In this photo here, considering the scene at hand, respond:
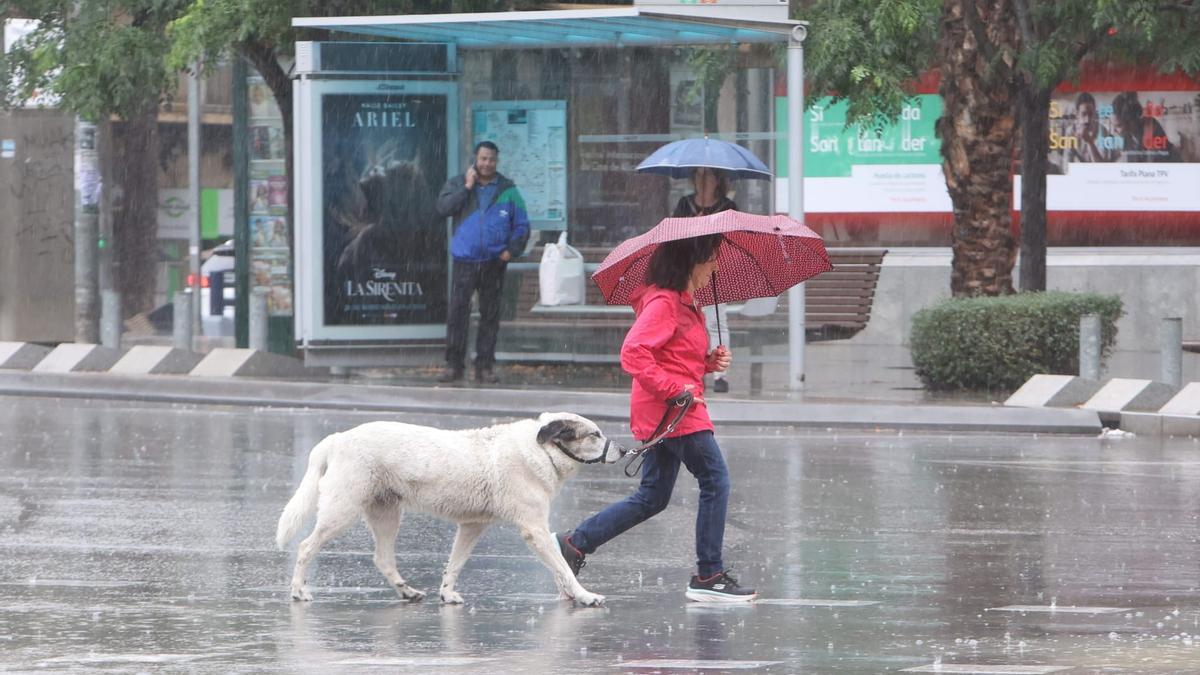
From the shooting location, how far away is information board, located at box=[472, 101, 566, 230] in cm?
1989

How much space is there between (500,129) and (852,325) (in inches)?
173

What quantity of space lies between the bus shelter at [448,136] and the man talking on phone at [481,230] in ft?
3.55

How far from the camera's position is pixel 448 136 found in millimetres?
19578

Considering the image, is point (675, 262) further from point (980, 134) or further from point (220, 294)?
point (220, 294)

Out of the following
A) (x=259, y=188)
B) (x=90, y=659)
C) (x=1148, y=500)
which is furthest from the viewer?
(x=259, y=188)

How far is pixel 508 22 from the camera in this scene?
1769cm

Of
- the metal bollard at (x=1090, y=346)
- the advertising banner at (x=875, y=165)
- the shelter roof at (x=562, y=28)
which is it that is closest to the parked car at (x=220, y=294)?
the advertising banner at (x=875, y=165)

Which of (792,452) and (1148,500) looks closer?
(1148,500)

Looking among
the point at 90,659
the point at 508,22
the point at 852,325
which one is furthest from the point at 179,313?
the point at 90,659

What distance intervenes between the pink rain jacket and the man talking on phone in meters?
9.78

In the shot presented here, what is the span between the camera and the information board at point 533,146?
19891mm

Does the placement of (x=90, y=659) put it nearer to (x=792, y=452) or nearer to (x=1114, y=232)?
(x=792, y=452)

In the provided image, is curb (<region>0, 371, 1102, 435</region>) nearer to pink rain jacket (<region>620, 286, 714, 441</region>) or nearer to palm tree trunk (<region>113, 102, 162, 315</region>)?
pink rain jacket (<region>620, 286, 714, 441</region>)

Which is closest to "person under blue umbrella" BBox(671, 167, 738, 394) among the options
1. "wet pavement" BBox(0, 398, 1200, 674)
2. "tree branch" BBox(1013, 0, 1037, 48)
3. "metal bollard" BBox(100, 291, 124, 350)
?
"wet pavement" BBox(0, 398, 1200, 674)
